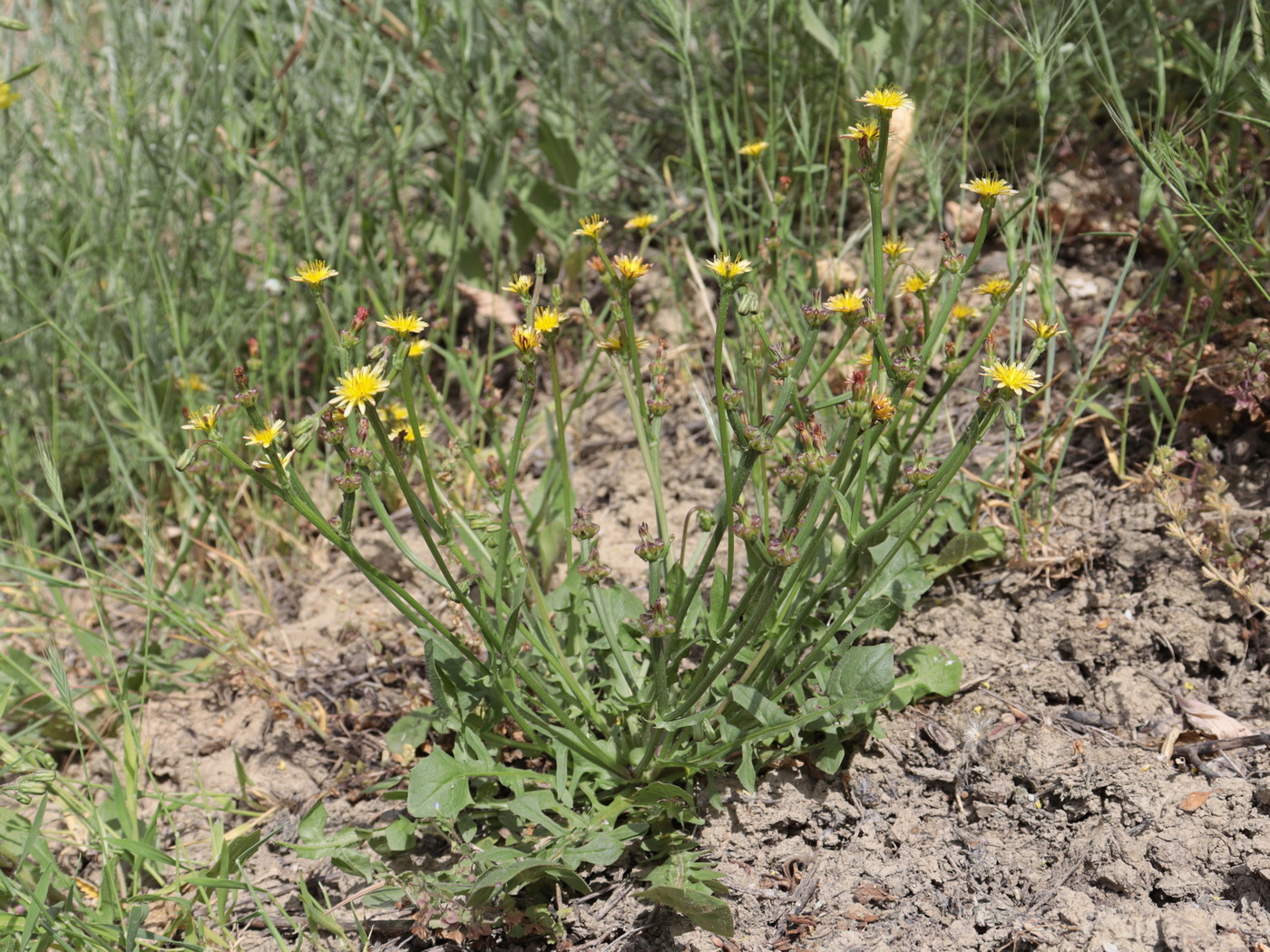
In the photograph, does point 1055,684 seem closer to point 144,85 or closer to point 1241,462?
point 1241,462

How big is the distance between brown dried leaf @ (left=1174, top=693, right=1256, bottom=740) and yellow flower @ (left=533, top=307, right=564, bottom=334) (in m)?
1.30

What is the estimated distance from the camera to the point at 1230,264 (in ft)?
7.43

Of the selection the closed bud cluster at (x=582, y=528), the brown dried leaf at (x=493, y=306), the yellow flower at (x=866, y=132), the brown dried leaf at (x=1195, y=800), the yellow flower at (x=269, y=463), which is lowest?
the brown dried leaf at (x=1195, y=800)

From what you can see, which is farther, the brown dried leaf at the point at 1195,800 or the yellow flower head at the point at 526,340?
the brown dried leaf at the point at 1195,800

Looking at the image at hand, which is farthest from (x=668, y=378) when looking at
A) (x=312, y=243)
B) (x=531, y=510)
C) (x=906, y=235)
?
(x=312, y=243)

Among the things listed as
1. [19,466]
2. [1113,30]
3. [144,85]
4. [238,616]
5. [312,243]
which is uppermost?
[1113,30]

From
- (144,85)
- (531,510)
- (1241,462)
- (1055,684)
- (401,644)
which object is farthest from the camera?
(144,85)

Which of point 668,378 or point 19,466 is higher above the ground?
point 668,378

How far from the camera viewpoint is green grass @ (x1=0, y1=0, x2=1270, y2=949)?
239cm

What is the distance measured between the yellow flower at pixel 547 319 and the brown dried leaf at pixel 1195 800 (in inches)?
50.2

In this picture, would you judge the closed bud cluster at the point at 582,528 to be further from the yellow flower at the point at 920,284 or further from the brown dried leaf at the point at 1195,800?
the brown dried leaf at the point at 1195,800

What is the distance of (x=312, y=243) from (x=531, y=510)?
1.09m

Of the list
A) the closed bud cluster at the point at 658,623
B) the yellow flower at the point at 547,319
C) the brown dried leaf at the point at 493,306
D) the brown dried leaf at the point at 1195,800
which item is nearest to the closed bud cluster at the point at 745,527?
Result: the closed bud cluster at the point at 658,623

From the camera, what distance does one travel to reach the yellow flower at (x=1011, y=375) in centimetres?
133
